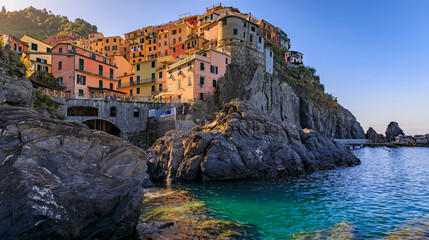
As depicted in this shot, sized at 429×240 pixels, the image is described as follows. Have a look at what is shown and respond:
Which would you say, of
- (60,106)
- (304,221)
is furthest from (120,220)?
(60,106)

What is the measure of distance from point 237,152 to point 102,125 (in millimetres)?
29272

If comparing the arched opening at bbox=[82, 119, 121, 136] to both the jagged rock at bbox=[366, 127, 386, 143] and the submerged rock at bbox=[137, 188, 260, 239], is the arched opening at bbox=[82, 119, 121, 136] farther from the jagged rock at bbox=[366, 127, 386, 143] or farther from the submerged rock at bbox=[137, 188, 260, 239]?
the jagged rock at bbox=[366, 127, 386, 143]

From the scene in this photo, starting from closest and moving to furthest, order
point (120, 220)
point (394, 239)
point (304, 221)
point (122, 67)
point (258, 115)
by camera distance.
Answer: point (120, 220) < point (394, 239) < point (304, 221) < point (258, 115) < point (122, 67)

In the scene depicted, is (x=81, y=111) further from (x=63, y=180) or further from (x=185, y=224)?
(x=63, y=180)

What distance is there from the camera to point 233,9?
8206 centimetres

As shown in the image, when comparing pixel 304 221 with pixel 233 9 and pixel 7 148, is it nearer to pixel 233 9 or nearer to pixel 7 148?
pixel 7 148

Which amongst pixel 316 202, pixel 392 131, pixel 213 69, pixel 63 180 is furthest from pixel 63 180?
pixel 392 131

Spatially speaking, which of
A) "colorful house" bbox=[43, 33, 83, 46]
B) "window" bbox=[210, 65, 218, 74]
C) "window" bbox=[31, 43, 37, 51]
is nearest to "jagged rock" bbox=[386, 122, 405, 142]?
"window" bbox=[210, 65, 218, 74]

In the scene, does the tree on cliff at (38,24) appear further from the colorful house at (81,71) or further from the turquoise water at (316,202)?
the turquoise water at (316,202)

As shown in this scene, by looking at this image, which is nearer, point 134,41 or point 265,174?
point 265,174

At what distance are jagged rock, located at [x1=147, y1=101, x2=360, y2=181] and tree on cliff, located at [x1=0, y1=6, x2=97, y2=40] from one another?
13965 centimetres

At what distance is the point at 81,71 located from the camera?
151ft

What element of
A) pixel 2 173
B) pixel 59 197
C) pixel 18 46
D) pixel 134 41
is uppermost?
pixel 134 41

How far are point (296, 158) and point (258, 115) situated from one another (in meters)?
6.59
